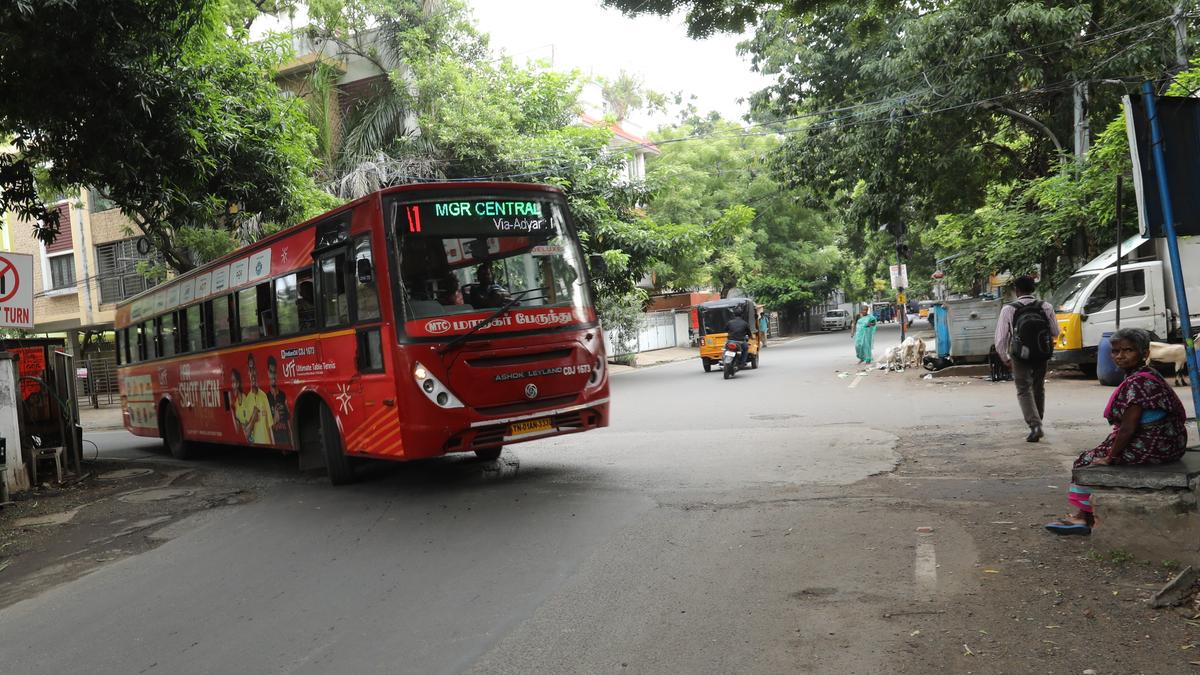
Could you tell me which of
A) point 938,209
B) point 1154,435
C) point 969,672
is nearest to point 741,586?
point 969,672

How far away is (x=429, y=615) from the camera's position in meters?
4.69

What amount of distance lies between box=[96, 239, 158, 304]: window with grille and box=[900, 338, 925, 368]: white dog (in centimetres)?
2558

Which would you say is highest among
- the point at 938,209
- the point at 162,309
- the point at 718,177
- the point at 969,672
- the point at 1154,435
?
the point at 718,177

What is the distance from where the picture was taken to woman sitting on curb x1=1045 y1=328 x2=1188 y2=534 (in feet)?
15.9

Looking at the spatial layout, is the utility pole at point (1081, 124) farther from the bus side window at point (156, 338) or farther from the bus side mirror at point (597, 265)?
the bus side window at point (156, 338)

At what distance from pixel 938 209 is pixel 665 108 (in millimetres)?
40225

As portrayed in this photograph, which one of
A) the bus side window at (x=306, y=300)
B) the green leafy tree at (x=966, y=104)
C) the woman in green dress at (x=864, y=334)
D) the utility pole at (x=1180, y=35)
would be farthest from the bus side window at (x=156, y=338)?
the utility pole at (x=1180, y=35)

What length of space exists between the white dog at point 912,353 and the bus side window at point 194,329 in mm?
15785

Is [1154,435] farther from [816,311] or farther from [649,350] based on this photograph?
[816,311]

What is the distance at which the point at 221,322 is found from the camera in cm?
1103

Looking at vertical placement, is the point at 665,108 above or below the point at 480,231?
above

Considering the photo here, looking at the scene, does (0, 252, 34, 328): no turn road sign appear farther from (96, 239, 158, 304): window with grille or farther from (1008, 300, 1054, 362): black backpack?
(96, 239, 158, 304): window with grille

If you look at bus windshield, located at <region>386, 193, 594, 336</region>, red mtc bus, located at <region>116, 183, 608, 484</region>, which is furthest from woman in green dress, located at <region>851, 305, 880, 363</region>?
bus windshield, located at <region>386, 193, 594, 336</region>

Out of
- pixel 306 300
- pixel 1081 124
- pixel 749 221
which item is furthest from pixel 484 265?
pixel 749 221
